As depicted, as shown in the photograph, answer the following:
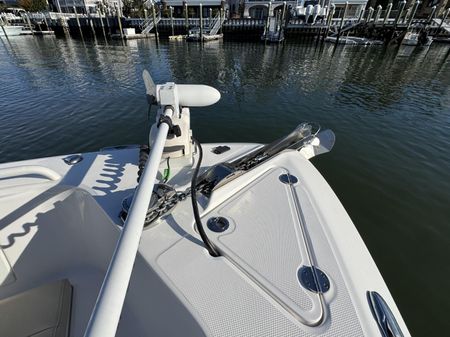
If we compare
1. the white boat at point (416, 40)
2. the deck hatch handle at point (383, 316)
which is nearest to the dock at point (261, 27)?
the white boat at point (416, 40)

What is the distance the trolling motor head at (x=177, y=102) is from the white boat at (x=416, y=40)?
113 ft

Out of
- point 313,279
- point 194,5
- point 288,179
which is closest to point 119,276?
point 313,279

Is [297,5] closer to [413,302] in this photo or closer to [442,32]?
[442,32]

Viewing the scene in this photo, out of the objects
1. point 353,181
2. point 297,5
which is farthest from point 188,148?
point 297,5

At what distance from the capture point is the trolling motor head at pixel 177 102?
2.02 m

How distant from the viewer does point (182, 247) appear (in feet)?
4.71

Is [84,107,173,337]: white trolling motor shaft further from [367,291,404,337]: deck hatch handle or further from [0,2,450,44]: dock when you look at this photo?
[0,2,450,44]: dock

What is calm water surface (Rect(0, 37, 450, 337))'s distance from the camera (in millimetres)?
3703

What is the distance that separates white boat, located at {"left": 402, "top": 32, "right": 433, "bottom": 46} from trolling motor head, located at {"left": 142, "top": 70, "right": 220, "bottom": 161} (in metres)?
34.4

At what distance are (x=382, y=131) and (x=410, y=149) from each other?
1204mm

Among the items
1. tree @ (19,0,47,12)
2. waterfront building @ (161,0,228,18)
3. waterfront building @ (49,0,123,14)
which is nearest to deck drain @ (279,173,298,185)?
waterfront building @ (161,0,228,18)

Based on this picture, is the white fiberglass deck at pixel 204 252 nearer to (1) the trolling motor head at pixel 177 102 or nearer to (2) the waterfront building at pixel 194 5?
(1) the trolling motor head at pixel 177 102

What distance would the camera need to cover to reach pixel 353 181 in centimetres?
527

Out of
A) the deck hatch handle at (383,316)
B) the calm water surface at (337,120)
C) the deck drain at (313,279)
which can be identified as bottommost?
the calm water surface at (337,120)
